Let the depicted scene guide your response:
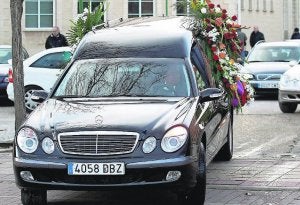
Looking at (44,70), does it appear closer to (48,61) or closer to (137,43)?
(48,61)

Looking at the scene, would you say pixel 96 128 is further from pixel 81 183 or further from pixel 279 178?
pixel 279 178

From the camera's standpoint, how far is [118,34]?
11.4 metres

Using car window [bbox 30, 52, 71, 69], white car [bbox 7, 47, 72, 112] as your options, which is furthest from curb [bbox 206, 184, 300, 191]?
car window [bbox 30, 52, 71, 69]

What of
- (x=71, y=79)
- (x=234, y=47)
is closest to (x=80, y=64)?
(x=71, y=79)

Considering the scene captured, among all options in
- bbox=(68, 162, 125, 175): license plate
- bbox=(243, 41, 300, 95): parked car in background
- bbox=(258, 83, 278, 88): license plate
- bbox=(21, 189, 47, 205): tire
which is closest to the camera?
bbox=(68, 162, 125, 175): license plate

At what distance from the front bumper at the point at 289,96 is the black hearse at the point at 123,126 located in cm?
972

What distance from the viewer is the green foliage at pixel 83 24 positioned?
13.8 metres

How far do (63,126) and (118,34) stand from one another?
2334 mm

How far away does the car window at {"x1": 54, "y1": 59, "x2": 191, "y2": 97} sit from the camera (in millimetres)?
10398

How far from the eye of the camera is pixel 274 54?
88.9 feet

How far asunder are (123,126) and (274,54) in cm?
1831

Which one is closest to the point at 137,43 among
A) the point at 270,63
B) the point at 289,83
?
the point at 289,83

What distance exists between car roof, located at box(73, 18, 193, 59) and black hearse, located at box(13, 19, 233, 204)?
18 mm

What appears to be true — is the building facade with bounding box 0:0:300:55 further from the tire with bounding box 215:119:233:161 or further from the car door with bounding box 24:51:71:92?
the tire with bounding box 215:119:233:161
